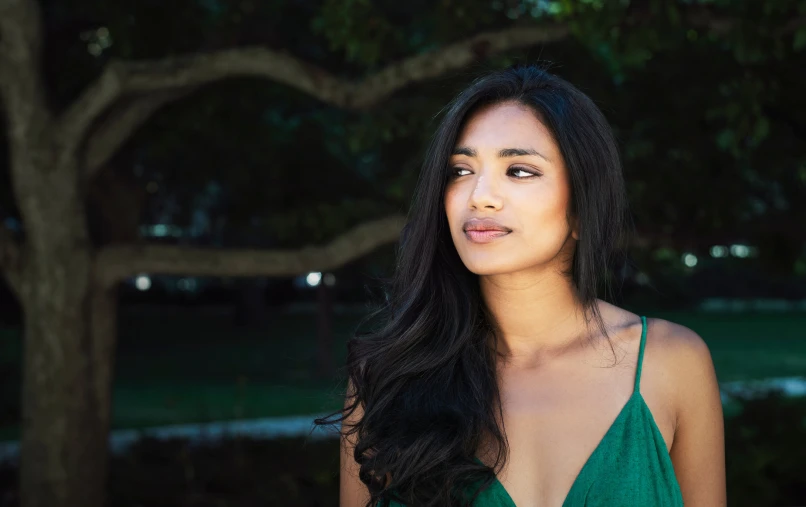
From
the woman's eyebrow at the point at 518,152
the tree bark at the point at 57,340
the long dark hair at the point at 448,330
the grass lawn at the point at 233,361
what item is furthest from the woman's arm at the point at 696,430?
the grass lawn at the point at 233,361

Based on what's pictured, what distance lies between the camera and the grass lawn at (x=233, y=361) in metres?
14.4

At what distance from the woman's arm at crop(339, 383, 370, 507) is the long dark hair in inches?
1.0

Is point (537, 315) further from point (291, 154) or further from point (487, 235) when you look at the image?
point (291, 154)

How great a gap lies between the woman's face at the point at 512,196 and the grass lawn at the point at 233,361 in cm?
652

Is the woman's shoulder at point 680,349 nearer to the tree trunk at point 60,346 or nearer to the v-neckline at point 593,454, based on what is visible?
the v-neckline at point 593,454

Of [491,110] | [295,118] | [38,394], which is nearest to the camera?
[491,110]

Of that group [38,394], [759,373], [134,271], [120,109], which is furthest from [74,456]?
[759,373]

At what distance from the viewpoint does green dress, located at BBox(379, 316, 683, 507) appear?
7.84 feet

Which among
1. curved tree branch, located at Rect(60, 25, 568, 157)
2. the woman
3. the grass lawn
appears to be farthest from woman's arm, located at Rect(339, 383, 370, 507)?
the grass lawn

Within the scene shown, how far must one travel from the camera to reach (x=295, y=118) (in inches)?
459

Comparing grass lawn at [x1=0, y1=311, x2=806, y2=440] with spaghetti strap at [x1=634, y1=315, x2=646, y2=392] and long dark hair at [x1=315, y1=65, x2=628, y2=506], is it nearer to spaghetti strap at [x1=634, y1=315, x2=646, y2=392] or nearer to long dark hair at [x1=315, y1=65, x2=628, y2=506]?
long dark hair at [x1=315, y1=65, x2=628, y2=506]

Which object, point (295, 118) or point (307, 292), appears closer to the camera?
point (295, 118)

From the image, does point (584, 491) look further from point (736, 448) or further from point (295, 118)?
point (295, 118)

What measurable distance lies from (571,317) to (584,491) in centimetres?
49
